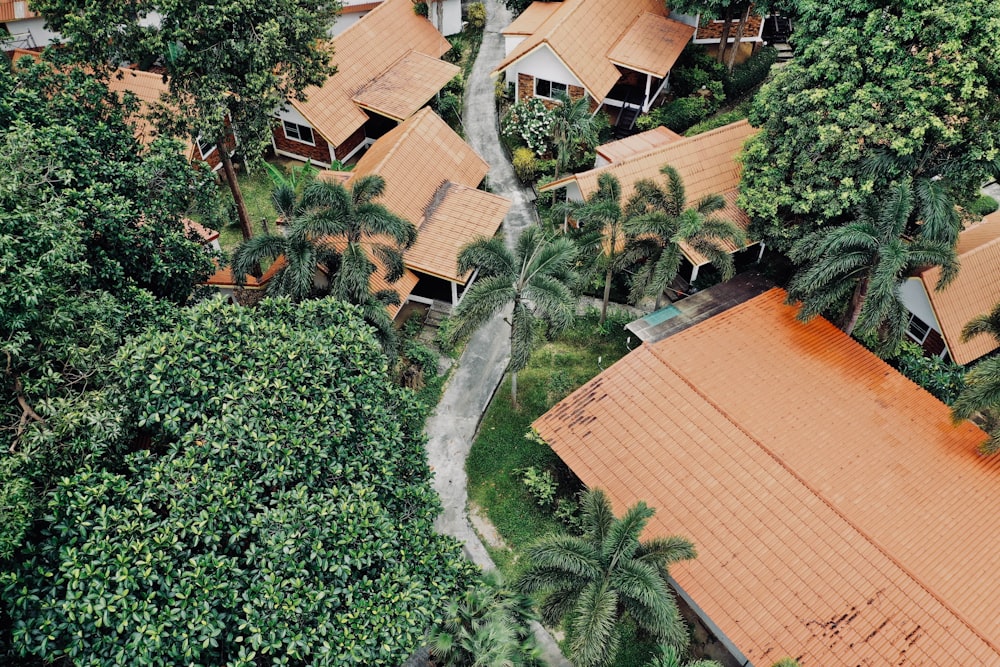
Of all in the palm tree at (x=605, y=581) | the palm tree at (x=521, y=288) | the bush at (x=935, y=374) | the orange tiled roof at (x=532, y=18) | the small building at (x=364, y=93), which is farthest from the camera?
the orange tiled roof at (x=532, y=18)

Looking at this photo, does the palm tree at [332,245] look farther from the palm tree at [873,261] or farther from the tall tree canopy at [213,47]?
the palm tree at [873,261]

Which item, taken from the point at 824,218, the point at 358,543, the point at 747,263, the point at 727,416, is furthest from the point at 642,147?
the point at 358,543

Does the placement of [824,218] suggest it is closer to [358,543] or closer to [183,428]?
[358,543]

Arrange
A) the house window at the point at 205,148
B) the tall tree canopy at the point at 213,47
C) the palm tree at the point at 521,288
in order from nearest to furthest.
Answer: the palm tree at the point at 521,288
the tall tree canopy at the point at 213,47
the house window at the point at 205,148

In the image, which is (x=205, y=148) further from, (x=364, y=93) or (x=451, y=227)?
(x=451, y=227)

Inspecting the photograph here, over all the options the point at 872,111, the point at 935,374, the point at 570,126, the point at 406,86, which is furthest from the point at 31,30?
the point at 935,374

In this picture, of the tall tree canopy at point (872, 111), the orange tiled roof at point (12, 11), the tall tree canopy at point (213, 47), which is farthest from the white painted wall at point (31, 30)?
the tall tree canopy at point (872, 111)

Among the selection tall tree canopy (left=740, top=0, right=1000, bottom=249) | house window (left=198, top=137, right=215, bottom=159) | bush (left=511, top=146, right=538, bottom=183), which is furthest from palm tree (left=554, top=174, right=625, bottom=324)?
house window (left=198, top=137, right=215, bottom=159)

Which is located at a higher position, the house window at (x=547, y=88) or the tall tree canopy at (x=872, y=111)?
the tall tree canopy at (x=872, y=111)
